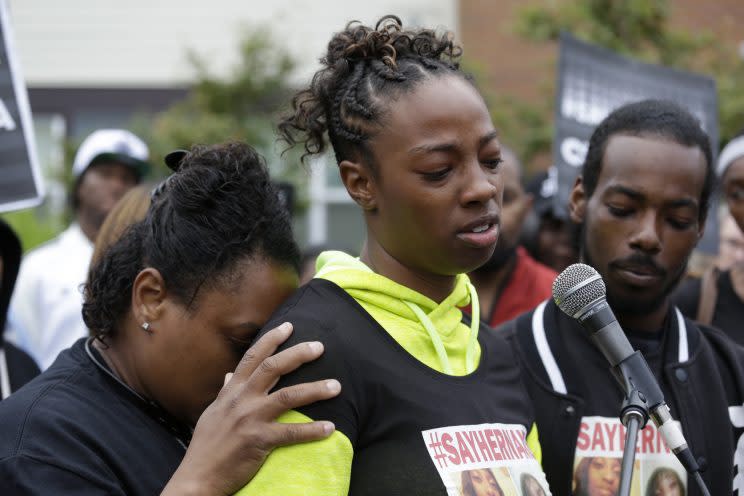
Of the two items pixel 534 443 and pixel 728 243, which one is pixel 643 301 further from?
pixel 728 243

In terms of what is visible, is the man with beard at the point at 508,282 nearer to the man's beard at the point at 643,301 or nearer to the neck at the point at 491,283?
the neck at the point at 491,283

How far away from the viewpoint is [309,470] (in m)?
1.98

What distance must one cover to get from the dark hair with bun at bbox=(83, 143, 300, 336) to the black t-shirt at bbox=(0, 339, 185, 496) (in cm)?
22

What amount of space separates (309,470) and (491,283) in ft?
10.6

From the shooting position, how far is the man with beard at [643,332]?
9.05 ft

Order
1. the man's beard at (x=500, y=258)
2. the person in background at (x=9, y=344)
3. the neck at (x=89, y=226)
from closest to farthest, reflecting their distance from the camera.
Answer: the person in background at (x=9, y=344), the man's beard at (x=500, y=258), the neck at (x=89, y=226)

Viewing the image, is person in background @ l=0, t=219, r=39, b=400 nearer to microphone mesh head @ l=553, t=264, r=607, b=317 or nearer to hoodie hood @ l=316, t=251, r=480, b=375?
hoodie hood @ l=316, t=251, r=480, b=375

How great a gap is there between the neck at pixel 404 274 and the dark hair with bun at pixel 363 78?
233mm

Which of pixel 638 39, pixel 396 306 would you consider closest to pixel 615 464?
pixel 396 306

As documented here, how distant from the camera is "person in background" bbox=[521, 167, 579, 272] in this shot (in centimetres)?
625

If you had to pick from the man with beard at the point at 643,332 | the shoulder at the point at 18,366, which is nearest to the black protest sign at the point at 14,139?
the shoulder at the point at 18,366

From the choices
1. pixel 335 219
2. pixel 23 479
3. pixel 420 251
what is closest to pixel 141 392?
pixel 23 479

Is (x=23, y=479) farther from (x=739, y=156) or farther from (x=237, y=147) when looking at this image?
(x=739, y=156)

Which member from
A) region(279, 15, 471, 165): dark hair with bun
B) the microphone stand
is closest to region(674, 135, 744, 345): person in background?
the microphone stand
